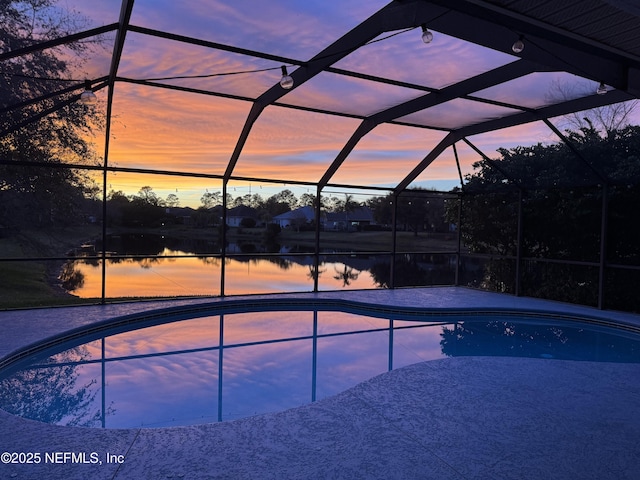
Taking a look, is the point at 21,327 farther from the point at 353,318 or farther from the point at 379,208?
the point at 379,208

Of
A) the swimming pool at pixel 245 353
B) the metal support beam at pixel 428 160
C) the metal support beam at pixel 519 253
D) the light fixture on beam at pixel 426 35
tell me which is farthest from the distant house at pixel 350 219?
the light fixture on beam at pixel 426 35

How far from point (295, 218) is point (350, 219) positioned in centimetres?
273

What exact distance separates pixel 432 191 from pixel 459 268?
2129mm

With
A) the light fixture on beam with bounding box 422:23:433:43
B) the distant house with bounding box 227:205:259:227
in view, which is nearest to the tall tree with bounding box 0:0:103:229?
the light fixture on beam with bounding box 422:23:433:43

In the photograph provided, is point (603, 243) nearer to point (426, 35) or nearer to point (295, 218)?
point (426, 35)

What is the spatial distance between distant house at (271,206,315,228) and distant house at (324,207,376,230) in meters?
1.45

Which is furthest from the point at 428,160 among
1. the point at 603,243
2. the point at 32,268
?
the point at 32,268

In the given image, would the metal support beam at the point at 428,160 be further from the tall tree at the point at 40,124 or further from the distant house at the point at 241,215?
the distant house at the point at 241,215

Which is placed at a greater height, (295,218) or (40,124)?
(40,124)

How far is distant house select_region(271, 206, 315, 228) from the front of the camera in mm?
15709

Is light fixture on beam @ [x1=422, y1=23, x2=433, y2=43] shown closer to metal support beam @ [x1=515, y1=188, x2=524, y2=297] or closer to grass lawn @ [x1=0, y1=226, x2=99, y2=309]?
metal support beam @ [x1=515, y1=188, x2=524, y2=297]

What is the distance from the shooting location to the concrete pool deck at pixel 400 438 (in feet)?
8.12

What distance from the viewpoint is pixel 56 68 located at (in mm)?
6918

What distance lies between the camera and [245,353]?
582 cm
